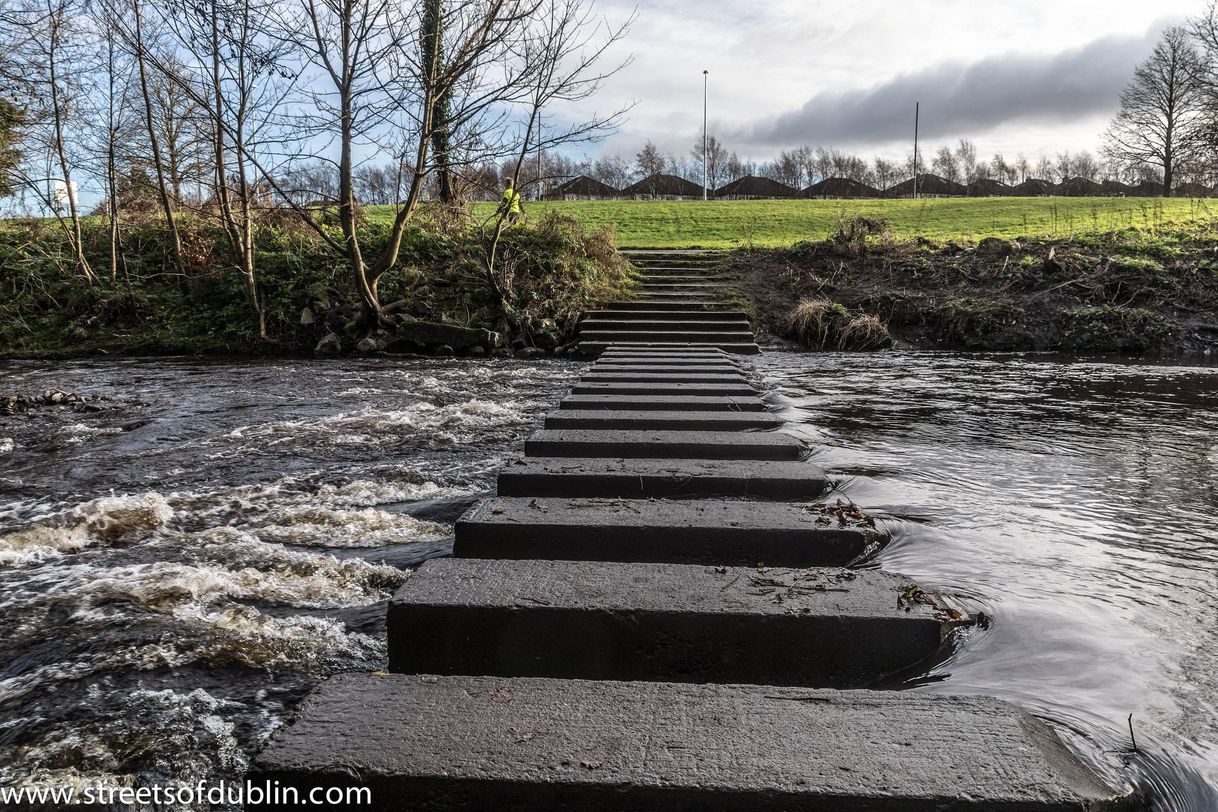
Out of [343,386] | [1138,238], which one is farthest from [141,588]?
[1138,238]

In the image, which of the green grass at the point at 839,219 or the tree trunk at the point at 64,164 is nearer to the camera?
the tree trunk at the point at 64,164

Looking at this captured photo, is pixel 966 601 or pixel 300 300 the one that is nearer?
pixel 966 601

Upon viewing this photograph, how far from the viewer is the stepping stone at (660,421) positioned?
15.0 ft

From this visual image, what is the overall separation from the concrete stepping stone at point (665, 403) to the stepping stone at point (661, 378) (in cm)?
113

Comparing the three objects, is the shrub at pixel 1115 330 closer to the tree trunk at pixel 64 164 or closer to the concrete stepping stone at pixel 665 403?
the concrete stepping stone at pixel 665 403

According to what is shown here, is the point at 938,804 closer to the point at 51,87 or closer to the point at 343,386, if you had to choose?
the point at 343,386

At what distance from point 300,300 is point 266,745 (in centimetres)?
1293

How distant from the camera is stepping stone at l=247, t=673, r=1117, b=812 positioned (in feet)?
4.56

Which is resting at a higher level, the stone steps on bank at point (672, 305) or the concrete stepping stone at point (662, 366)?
the stone steps on bank at point (672, 305)

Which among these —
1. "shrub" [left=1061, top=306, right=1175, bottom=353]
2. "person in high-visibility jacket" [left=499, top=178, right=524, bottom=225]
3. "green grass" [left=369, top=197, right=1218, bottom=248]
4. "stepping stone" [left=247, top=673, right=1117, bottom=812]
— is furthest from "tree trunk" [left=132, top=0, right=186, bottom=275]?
"shrub" [left=1061, top=306, right=1175, bottom=353]

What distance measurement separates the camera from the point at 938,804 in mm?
1364

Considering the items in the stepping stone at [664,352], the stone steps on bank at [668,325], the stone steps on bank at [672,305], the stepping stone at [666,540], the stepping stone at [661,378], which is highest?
the stone steps on bank at [672,305]

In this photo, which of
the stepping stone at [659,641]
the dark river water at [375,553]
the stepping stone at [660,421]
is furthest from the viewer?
the stepping stone at [660,421]

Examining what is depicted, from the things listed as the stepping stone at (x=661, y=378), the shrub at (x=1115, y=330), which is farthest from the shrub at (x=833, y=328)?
the stepping stone at (x=661, y=378)
